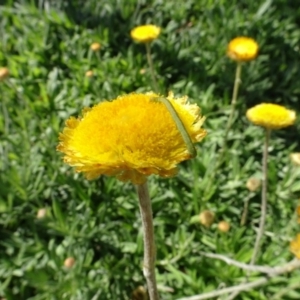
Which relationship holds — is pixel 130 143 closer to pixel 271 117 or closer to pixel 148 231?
pixel 148 231

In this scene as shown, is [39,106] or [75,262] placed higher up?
[39,106]

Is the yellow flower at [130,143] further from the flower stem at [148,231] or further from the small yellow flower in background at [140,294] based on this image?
the small yellow flower in background at [140,294]

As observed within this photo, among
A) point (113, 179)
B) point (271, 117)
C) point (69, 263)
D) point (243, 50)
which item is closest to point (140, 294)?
point (69, 263)

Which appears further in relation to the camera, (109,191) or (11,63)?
(11,63)

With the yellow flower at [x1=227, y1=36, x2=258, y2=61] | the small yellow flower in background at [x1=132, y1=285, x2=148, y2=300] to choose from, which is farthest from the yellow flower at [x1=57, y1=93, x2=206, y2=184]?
the small yellow flower in background at [x1=132, y1=285, x2=148, y2=300]

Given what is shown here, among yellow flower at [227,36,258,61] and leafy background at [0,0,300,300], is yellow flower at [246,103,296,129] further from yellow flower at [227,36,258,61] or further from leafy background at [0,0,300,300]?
leafy background at [0,0,300,300]

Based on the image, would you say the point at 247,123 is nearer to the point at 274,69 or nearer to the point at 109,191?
the point at 274,69

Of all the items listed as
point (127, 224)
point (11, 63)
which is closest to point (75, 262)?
point (127, 224)
